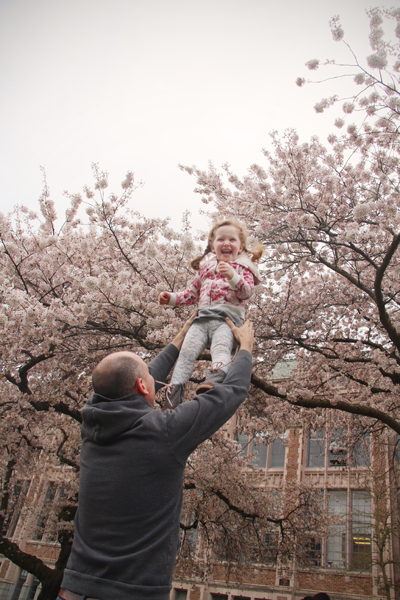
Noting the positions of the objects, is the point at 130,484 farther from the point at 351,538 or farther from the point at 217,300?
the point at 351,538

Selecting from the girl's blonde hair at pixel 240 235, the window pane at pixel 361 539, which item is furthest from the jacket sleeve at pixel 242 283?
the window pane at pixel 361 539

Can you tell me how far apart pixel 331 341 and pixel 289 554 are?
7.80 m

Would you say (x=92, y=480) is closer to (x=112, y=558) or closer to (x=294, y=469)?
(x=112, y=558)

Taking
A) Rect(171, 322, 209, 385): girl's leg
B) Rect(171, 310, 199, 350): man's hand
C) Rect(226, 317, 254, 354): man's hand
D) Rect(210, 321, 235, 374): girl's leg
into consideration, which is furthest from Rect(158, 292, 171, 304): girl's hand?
Rect(226, 317, 254, 354): man's hand

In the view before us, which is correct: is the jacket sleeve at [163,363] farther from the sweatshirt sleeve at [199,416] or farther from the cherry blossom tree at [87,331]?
the cherry blossom tree at [87,331]

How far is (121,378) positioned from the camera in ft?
6.52

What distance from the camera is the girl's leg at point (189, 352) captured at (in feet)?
9.11

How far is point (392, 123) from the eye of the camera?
742cm

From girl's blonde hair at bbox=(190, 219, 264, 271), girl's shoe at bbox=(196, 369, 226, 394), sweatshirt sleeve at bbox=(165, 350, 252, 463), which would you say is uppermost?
girl's blonde hair at bbox=(190, 219, 264, 271)

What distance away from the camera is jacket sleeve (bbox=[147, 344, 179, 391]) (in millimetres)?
2740

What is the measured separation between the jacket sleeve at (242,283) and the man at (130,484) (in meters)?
1.03

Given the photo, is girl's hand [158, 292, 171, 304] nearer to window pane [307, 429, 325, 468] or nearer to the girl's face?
the girl's face

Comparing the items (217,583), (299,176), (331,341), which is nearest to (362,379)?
(331,341)

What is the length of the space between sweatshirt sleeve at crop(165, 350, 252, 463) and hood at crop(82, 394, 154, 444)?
0.15 metres
